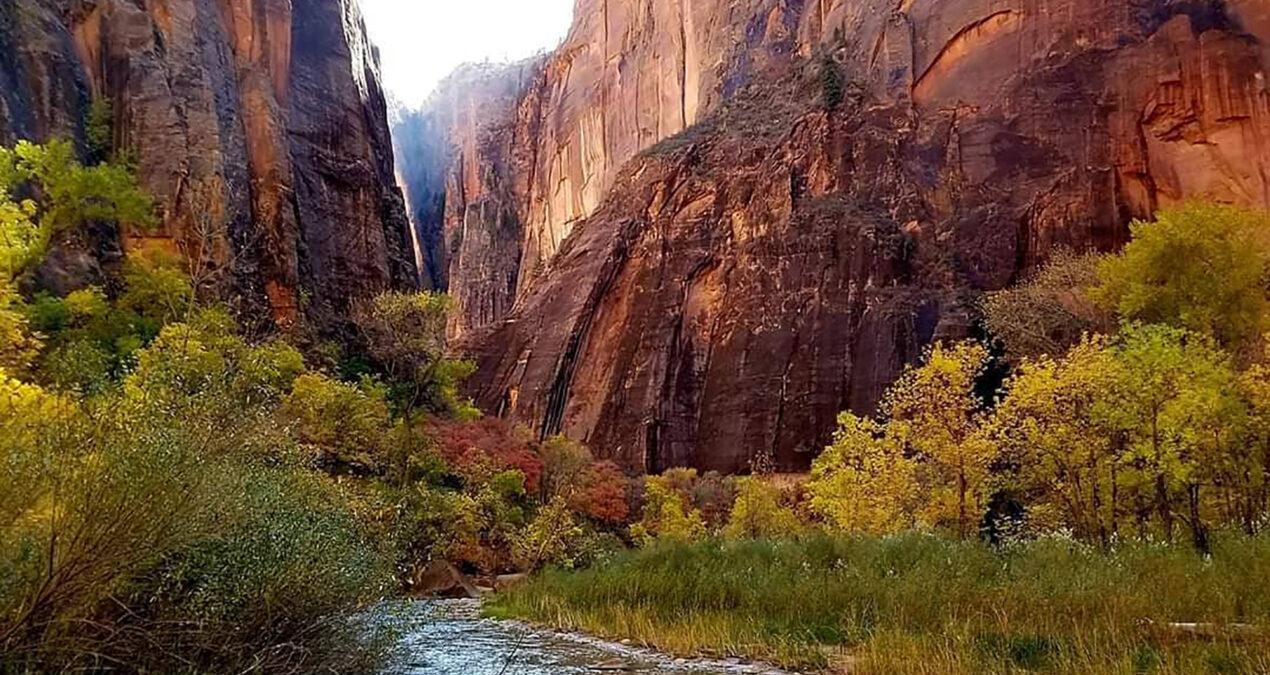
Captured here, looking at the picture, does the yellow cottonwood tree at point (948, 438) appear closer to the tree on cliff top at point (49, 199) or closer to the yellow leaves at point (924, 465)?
the yellow leaves at point (924, 465)

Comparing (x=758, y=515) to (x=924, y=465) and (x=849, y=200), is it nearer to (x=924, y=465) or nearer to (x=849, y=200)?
(x=924, y=465)

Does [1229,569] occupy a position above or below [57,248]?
below

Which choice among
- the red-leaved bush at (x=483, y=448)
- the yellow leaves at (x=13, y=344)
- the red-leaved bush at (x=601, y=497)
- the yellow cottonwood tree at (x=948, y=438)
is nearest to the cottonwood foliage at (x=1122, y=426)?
the yellow cottonwood tree at (x=948, y=438)

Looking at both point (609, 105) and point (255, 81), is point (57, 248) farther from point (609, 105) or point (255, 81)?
point (609, 105)

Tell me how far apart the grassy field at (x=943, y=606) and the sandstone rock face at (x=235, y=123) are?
22.8m

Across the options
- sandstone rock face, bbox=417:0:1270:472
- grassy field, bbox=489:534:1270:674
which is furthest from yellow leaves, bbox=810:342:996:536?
sandstone rock face, bbox=417:0:1270:472

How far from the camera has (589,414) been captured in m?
60.0

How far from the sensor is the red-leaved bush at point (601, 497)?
140ft

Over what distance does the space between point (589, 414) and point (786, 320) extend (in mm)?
15521

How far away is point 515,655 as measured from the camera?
13.0m

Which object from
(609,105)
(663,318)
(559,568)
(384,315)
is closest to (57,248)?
(384,315)

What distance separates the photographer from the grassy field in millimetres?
8984

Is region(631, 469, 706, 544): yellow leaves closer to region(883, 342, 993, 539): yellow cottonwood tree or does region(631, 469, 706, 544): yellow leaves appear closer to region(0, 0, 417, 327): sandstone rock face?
region(883, 342, 993, 539): yellow cottonwood tree

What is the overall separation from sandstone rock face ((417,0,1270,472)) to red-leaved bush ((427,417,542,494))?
42.7 feet
